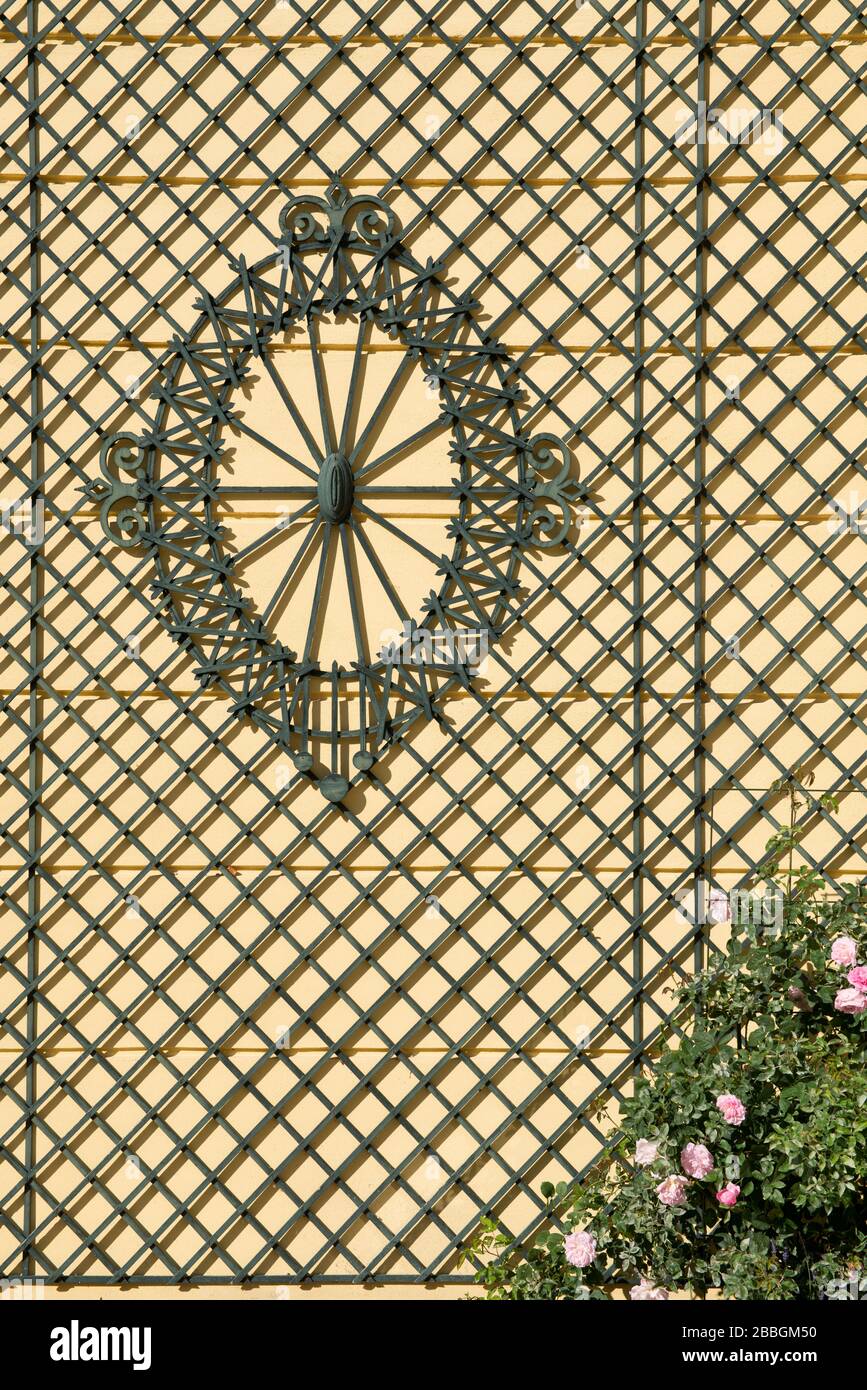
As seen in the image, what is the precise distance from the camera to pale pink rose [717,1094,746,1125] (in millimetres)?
2914

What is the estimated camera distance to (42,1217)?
10.6ft

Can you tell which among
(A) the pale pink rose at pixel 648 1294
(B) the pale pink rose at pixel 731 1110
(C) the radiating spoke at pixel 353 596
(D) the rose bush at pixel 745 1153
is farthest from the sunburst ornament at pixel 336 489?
(A) the pale pink rose at pixel 648 1294

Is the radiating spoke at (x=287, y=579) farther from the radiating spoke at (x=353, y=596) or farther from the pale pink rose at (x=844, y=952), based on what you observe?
Answer: the pale pink rose at (x=844, y=952)

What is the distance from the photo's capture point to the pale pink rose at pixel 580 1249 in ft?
9.78

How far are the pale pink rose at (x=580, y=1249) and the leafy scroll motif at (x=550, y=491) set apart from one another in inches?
54.4

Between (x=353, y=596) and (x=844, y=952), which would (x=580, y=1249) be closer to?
(x=844, y=952)

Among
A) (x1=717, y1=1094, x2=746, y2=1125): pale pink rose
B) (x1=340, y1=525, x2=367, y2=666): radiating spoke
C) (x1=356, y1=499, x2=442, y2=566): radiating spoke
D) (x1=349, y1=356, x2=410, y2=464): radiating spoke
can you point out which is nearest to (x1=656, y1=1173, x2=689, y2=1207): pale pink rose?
(x1=717, y1=1094, x2=746, y2=1125): pale pink rose

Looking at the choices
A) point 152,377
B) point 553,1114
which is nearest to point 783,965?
point 553,1114

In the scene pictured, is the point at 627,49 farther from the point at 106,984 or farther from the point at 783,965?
the point at 106,984

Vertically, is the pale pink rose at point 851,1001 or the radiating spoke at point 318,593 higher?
the radiating spoke at point 318,593

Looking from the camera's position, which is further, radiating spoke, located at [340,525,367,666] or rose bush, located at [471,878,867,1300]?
radiating spoke, located at [340,525,367,666]

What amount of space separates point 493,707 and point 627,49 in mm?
1419

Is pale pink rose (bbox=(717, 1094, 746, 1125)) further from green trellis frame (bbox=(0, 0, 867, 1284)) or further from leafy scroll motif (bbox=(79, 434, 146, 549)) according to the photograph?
leafy scroll motif (bbox=(79, 434, 146, 549))

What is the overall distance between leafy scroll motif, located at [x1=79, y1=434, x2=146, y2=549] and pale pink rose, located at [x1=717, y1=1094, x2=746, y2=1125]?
1.63 metres
